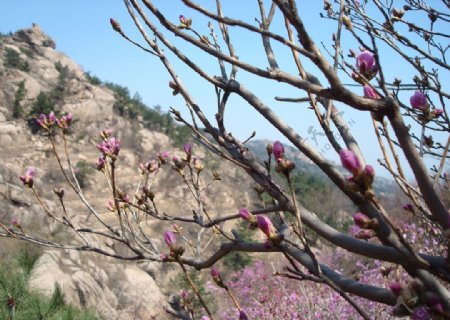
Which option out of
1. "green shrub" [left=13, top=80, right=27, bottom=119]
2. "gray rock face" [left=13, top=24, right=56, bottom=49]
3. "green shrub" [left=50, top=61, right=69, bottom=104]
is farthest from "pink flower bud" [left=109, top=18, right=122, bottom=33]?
"gray rock face" [left=13, top=24, right=56, bottom=49]

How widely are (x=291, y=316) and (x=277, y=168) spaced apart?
18.5 ft

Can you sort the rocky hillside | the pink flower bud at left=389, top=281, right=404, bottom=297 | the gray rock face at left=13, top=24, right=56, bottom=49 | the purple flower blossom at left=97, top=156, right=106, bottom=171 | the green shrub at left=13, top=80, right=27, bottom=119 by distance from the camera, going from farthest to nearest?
the gray rock face at left=13, top=24, right=56, bottom=49, the green shrub at left=13, top=80, right=27, bottom=119, the rocky hillside, the purple flower blossom at left=97, top=156, right=106, bottom=171, the pink flower bud at left=389, top=281, right=404, bottom=297

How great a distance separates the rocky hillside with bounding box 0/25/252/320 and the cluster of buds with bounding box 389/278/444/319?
781 centimetres

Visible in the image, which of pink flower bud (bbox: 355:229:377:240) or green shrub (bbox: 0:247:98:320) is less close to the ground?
pink flower bud (bbox: 355:229:377:240)

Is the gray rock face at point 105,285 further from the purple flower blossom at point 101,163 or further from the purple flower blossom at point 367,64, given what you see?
the purple flower blossom at point 367,64

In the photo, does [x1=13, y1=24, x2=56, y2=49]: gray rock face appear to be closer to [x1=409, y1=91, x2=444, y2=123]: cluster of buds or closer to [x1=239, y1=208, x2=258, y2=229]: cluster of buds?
[x1=239, y1=208, x2=258, y2=229]: cluster of buds

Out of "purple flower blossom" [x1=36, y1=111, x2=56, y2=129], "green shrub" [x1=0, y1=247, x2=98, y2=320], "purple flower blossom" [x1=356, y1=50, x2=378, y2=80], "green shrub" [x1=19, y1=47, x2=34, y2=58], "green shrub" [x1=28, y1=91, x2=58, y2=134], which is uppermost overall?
"green shrub" [x1=19, y1=47, x2=34, y2=58]

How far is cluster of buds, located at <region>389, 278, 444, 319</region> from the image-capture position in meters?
0.71

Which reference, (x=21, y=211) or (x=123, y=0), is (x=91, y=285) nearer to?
(x=21, y=211)

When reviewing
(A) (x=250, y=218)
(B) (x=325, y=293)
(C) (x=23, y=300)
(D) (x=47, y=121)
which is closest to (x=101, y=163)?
(D) (x=47, y=121)

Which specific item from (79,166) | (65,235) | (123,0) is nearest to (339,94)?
(123,0)

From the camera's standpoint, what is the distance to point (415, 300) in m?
0.74

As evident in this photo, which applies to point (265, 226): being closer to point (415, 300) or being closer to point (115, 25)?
point (415, 300)

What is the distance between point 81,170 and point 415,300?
23.6 metres
